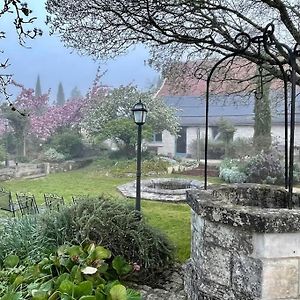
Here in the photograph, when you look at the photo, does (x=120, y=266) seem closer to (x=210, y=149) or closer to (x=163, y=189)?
(x=163, y=189)

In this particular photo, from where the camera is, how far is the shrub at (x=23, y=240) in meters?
2.86

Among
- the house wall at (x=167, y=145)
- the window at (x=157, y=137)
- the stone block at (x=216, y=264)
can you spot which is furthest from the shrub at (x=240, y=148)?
the stone block at (x=216, y=264)

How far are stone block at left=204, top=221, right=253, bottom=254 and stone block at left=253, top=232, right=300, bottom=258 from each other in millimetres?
40

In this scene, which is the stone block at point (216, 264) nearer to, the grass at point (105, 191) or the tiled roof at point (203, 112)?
the grass at point (105, 191)

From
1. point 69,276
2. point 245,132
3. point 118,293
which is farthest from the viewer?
point 245,132

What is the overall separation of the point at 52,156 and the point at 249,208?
402 inches

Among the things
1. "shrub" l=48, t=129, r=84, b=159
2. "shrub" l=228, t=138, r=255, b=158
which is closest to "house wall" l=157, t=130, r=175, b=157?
"shrub" l=228, t=138, r=255, b=158

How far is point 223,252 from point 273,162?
24.8ft

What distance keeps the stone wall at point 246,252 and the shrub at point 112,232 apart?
1233mm

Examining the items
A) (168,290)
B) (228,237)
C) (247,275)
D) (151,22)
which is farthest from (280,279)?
(151,22)

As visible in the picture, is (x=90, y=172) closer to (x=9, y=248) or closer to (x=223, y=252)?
(x=9, y=248)

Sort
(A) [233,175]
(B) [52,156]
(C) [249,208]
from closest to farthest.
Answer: (C) [249,208] < (A) [233,175] < (B) [52,156]

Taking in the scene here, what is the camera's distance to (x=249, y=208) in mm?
1646

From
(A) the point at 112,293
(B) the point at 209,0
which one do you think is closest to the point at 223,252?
(A) the point at 112,293
